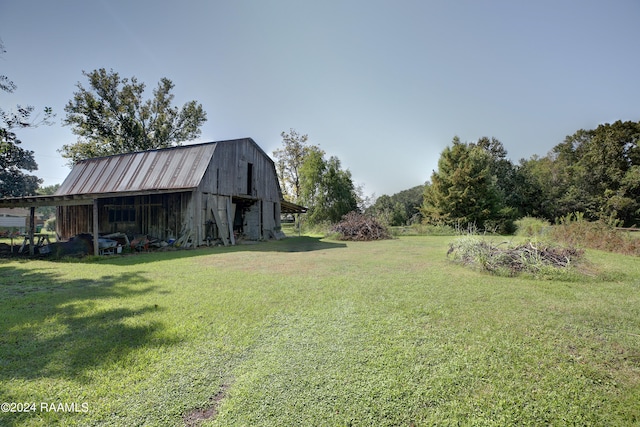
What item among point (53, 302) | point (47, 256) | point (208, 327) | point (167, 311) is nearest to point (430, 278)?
point (208, 327)

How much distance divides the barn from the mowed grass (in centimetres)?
847

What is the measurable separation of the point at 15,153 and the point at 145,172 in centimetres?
3340

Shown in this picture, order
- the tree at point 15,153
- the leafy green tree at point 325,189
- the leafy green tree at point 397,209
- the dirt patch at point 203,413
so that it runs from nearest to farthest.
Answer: the dirt patch at point 203,413 < the tree at point 15,153 < the leafy green tree at point 397,209 < the leafy green tree at point 325,189

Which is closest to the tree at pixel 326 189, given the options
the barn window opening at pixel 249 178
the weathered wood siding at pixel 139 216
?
the barn window opening at pixel 249 178

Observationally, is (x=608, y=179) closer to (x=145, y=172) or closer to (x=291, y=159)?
(x=291, y=159)

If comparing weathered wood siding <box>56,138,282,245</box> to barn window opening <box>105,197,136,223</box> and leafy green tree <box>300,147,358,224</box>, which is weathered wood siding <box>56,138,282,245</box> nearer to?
barn window opening <box>105,197,136,223</box>

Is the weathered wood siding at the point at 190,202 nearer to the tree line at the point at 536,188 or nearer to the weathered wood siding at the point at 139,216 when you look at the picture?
the weathered wood siding at the point at 139,216

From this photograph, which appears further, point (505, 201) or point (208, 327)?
point (505, 201)

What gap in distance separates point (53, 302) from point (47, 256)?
7.81 metres

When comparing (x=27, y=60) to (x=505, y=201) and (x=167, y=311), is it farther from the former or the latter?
(x=505, y=201)

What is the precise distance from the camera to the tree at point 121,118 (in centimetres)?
2558

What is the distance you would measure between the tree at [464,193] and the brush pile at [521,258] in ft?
58.5

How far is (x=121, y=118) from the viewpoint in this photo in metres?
27.0

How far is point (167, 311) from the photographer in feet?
12.7
